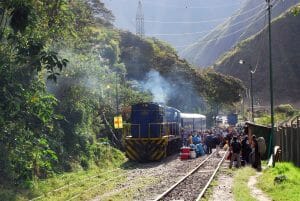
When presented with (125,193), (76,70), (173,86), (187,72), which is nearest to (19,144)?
(125,193)

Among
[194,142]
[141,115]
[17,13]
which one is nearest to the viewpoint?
[17,13]

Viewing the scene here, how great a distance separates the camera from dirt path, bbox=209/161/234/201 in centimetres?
1673

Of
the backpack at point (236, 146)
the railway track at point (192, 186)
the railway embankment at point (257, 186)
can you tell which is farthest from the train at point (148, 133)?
the railway embankment at point (257, 186)

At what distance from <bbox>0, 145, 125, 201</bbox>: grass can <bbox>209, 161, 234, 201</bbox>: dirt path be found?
4.00 meters

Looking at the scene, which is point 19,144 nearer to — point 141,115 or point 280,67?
point 141,115

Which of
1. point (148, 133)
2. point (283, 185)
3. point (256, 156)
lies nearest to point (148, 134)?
point (148, 133)

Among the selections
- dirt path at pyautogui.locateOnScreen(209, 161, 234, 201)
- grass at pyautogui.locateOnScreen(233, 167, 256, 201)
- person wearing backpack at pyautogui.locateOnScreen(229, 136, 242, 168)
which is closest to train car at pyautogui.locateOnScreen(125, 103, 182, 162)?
person wearing backpack at pyautogui.locateOnScreen(229, 136, 242, 168)

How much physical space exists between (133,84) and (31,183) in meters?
37.7

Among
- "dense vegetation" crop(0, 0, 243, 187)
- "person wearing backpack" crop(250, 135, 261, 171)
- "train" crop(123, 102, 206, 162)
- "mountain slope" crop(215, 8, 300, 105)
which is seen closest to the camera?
"dense vegetation" crop(0, 0, 243, 187)

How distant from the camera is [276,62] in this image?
135625 millimetres

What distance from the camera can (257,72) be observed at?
136 m

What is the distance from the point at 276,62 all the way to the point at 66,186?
121887 mm

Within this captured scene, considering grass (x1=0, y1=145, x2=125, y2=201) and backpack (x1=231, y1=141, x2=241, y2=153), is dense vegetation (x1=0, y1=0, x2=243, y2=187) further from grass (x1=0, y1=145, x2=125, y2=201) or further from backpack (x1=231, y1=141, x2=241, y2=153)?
backpack (x1=231, y1=141, x2=241, y2=153)

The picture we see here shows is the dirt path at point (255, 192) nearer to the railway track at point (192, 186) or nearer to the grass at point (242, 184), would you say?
the grass at point (242, 184)
